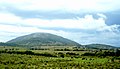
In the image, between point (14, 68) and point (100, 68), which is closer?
Answer: point (14, 68)

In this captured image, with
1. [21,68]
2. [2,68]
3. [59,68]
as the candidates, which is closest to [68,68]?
[59,68]

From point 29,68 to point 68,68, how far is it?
70.1ft

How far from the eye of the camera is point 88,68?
128 metres

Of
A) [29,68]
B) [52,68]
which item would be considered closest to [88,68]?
[52,68]

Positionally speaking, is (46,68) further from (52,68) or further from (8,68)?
(8,68)

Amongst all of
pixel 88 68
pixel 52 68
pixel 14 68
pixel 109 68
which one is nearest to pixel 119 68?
pixel 109 68

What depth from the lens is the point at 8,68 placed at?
121m

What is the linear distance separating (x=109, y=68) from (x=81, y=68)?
16.0m

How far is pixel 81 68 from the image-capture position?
12700 centimetres

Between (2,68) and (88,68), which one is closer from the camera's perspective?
(2,68)

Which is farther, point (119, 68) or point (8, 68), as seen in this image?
point (119, 68)

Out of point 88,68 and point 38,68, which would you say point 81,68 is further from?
point 38,68

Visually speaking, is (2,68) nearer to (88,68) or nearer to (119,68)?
(88,68)

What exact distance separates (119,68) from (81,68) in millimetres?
21693
